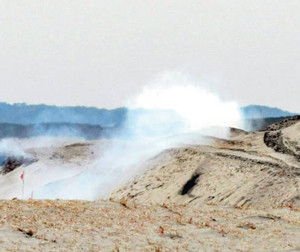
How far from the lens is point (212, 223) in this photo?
2347cm

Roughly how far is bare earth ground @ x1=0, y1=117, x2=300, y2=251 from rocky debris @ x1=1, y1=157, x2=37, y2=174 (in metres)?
28.9

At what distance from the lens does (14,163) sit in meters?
77.0

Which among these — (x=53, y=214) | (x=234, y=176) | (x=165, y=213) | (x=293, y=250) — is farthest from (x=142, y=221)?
(x=234, y=176)

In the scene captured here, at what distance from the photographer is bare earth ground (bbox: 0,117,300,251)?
19344 millimetres

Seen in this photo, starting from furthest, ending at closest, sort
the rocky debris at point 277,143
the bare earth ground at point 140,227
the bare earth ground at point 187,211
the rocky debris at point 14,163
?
the rocky debris at point 14,163
the rocky debris at point 277,143
the bare earth ground at point 187,211
the bare earth ground at point 140,227

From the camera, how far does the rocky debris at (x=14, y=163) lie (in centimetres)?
7324

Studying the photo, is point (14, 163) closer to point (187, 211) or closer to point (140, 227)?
point (187, 211)

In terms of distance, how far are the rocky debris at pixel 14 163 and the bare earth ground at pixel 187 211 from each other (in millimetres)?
28943

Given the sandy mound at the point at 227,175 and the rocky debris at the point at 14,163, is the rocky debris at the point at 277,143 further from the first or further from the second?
the rocky debris at the point at 14,163

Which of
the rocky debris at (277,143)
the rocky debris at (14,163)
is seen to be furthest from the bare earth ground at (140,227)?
the rocky debris at (14,163)

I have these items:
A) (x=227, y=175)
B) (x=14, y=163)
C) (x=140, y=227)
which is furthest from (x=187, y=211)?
(x=14, y=163)

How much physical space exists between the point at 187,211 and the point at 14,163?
55.6 meters

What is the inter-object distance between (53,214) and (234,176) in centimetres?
2142

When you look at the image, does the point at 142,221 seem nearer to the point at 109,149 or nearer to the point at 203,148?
the point at 203,148
